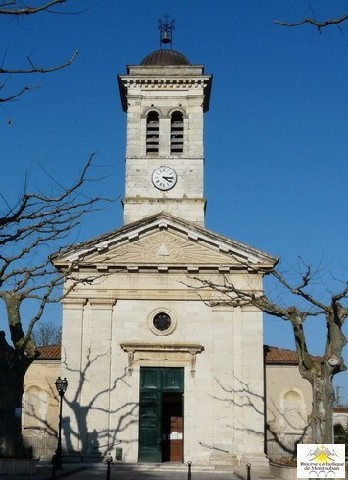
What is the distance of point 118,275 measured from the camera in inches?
1261

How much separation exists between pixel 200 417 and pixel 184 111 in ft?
48.7

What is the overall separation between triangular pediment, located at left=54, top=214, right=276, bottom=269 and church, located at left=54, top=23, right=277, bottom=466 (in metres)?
0.04

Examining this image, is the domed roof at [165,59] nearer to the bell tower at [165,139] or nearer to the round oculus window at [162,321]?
the bell tower at [165,139]

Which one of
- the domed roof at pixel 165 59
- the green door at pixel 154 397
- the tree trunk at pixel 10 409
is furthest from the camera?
the domed roof at pixel 165 59

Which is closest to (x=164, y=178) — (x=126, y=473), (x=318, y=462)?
(x=126, y=473)

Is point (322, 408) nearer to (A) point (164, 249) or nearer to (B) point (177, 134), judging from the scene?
(A) point (164, 249)

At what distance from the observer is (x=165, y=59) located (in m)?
38.8

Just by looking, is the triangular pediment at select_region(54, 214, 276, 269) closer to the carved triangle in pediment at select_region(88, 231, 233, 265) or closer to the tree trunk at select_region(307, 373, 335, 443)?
the carved triangle in pediment at select_region(88, 231, 233, 265)

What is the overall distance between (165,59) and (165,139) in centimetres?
480

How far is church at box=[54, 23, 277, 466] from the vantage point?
30547mm

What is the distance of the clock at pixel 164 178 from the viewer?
3603cm

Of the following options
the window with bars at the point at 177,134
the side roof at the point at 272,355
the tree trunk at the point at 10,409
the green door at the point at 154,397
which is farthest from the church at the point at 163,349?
the tree trunk at the point at 10,409

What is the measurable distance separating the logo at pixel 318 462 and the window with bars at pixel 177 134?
22.9 metres

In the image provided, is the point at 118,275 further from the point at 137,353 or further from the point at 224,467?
the point at 224,467
